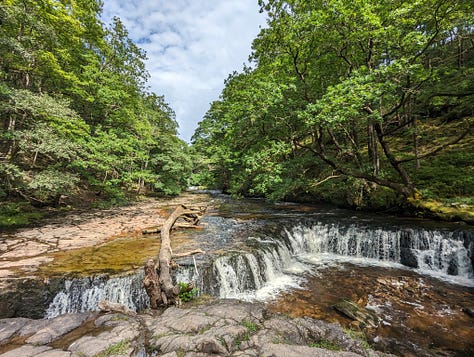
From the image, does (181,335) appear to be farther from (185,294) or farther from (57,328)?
(57,328)

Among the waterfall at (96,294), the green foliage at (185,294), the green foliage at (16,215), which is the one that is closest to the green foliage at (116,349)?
the green foliage at (185,294)

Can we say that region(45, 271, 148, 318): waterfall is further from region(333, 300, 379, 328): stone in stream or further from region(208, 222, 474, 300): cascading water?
region(333, 300, 379, 328): stone in stream

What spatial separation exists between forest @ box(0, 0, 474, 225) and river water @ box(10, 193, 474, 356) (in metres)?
2.76

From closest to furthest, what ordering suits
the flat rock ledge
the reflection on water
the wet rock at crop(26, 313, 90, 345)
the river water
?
1. the flat rock ledge
2. the wet rock at crop(26, 313, 90, 345)
3. the reflection on water
4. the river water

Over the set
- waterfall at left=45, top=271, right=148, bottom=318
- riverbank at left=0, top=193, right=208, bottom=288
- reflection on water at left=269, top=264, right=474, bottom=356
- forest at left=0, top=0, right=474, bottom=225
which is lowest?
reflection on water at left=269, top=264, right=474, bottom=356

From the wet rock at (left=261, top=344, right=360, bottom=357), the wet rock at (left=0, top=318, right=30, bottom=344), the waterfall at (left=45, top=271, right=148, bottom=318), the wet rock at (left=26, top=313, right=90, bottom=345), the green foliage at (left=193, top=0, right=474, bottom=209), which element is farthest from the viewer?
the green foliage at (left=193, top=0, right=474, bottom=209)

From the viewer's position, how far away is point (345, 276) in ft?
26.0

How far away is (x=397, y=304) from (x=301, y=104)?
403 inches

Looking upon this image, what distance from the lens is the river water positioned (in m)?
5.29

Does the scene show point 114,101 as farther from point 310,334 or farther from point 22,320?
point 310,334

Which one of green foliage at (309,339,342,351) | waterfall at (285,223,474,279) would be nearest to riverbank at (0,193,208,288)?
green foliage at (309,339,342,351)

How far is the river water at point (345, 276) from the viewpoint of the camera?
17.4 feet

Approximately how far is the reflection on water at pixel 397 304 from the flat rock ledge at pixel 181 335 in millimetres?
1766

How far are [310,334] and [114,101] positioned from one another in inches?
764
